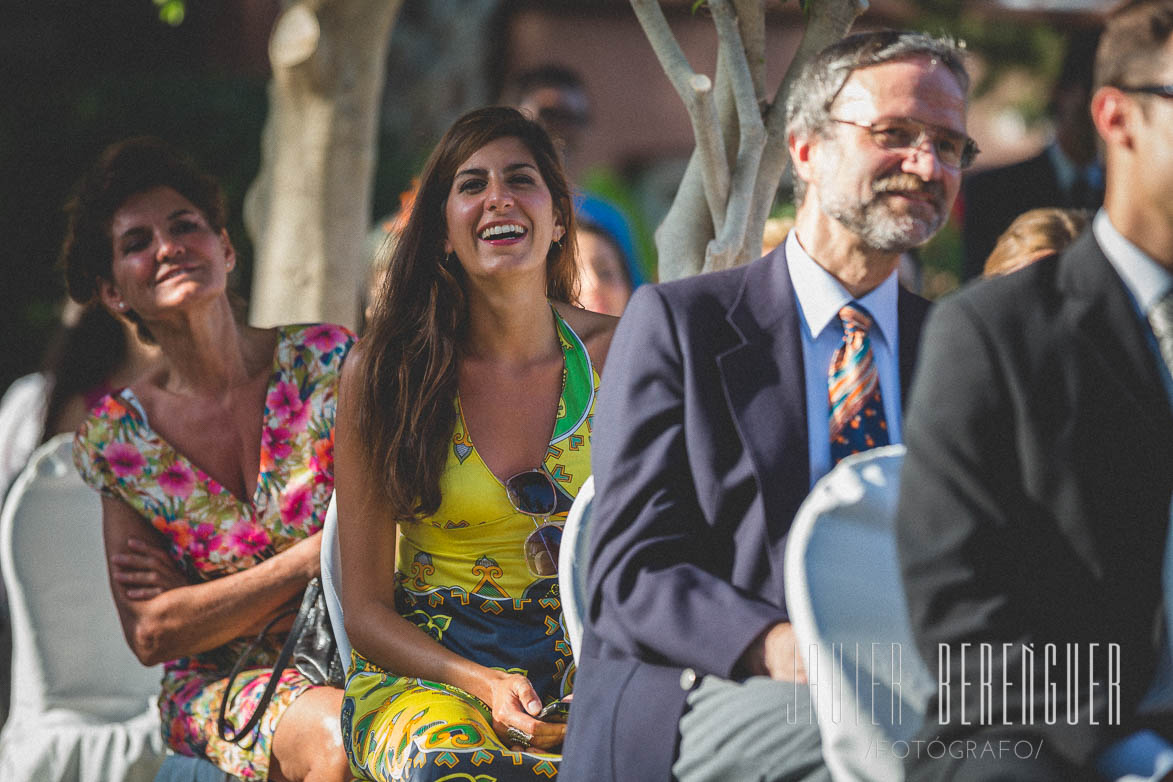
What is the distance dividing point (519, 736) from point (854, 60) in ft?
4.67

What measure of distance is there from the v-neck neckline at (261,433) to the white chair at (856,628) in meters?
2.06

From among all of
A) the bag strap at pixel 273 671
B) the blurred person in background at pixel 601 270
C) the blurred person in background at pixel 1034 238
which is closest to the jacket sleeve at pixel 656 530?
the bag strap at pixel 273 671

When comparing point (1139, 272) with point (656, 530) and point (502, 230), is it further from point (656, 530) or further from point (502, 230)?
point (502, 230)

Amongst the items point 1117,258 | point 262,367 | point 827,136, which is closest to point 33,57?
point 262,367

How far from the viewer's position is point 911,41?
94.7 inches

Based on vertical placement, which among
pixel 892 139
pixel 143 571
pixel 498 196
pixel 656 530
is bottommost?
pixel 143 571

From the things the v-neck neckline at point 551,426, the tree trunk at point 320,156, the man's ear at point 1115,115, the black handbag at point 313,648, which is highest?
the tree trunk at point 320,156

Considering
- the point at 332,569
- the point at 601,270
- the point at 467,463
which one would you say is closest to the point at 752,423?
the point at 467,463

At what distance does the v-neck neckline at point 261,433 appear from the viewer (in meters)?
3.62

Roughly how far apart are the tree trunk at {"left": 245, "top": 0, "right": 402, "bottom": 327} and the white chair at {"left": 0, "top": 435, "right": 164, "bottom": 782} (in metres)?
1.82

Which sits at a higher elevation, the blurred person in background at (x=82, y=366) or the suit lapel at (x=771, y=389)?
the blurred person in background at (x=82, y=366)

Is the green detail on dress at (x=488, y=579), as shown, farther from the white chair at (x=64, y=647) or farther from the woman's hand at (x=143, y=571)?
the white chair at (x=64, y=647)

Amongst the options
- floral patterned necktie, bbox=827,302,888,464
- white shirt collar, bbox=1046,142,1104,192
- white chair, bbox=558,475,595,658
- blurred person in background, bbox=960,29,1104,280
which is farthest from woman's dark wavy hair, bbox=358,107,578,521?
white shirt collar, bbox=1046,142,1104,192

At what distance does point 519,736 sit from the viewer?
8.91ft
